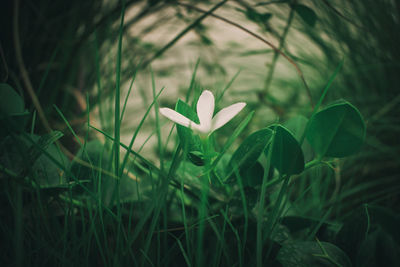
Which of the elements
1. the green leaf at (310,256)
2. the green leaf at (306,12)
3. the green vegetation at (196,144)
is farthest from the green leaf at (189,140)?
the green leaf at (306,12)

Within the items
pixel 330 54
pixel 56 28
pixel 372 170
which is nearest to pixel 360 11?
pixel 330 54

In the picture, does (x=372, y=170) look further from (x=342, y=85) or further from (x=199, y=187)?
(x=199, y=187)

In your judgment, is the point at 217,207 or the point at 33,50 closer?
the point at 217,207

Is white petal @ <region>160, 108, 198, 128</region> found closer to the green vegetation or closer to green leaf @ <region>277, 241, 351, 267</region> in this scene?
the green vegetation

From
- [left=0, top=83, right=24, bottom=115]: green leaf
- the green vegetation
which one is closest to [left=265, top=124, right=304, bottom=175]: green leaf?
the green vegetation

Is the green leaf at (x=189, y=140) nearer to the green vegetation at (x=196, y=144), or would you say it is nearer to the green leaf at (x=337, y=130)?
the green vegetation at (x=196, y=144)

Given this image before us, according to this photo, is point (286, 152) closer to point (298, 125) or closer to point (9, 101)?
point (298, 125)
